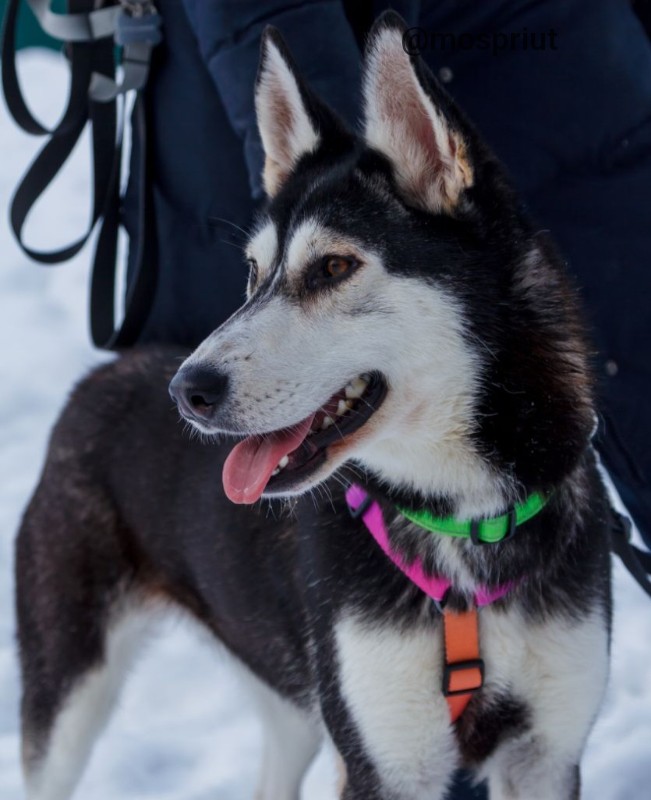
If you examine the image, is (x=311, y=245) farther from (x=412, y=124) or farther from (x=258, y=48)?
(x=258, y=48)

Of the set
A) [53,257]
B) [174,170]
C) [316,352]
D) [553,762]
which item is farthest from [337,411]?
[53,257]

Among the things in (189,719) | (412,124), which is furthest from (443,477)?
(189,719)

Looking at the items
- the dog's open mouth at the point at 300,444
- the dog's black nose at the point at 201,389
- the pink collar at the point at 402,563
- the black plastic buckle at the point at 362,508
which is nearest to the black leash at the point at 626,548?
the pink collar at the point at 402,563

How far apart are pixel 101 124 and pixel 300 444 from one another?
1.22 metres

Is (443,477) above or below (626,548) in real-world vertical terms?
above

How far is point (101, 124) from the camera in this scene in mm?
2688

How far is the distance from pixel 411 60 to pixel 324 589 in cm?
92

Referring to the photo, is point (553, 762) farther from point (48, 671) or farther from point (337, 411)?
point (48, 671)

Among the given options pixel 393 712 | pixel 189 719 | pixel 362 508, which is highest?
pixel 362 508

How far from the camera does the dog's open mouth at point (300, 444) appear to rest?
179cm

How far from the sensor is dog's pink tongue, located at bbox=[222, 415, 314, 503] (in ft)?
5.91

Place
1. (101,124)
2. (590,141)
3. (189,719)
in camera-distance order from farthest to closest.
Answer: (189,719)
(101,124)
(590,141)

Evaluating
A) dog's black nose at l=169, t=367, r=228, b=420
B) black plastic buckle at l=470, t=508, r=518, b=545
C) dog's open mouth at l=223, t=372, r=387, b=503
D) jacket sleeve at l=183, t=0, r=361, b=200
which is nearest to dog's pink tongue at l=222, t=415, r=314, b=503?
dog's open mouth at l=223, t=372, r=387, b=503

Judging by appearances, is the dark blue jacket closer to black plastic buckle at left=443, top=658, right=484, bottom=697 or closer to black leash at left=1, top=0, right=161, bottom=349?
black leash at left=1, top=0, right=161, bottom=349
